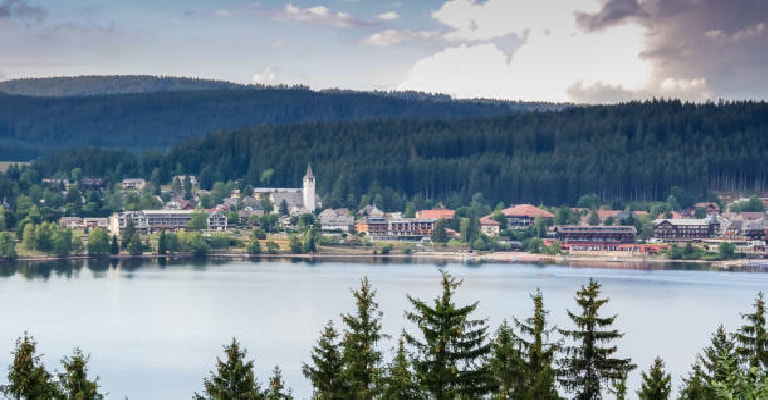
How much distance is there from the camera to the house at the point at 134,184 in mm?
105000

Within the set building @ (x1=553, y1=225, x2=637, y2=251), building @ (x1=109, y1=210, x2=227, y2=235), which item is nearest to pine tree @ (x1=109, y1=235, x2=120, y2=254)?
building @ (x1=109, y1=210, x2=227, y2=235)

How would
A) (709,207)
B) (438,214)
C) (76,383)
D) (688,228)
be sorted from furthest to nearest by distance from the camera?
1. (709,207)
2. (438,214)
3. (688,228)
4. (76,383)

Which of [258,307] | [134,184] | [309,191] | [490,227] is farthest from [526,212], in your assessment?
[258,307]

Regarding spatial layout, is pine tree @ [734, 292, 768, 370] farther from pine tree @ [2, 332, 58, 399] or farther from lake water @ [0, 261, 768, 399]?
lake water @ [0, 261, 768, 399]

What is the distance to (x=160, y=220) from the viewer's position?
8119 cm

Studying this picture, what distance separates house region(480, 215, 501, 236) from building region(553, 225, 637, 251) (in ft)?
12.5

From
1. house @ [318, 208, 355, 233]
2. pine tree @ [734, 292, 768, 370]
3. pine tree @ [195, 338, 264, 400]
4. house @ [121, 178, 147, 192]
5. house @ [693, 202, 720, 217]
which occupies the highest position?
house @ [121, 178, 147, 192]

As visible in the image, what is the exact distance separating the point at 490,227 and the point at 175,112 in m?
92.3

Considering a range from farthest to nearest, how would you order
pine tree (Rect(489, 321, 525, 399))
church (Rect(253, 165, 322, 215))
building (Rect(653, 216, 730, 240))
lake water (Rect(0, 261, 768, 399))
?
church (Rect(253, 165, 322, 215))
building (Rect(653, 216, 730, 240))
lake water (Rect(0, 261, 768, 399))
pine tree (Rect(489, 321, 525, 399))

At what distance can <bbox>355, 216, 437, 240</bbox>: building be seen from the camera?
80.0 m

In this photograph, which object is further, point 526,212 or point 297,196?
point 297,196

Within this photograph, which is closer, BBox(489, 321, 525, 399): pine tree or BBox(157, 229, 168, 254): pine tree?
BBox(489, 321, 525, 399): pine tree

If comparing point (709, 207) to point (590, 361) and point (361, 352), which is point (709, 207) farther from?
point (361, 352)

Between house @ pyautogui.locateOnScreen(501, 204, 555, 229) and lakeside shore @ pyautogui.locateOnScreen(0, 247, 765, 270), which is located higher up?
house @ pyautogui.locateOnScreen(501, 204, 555, 229)
